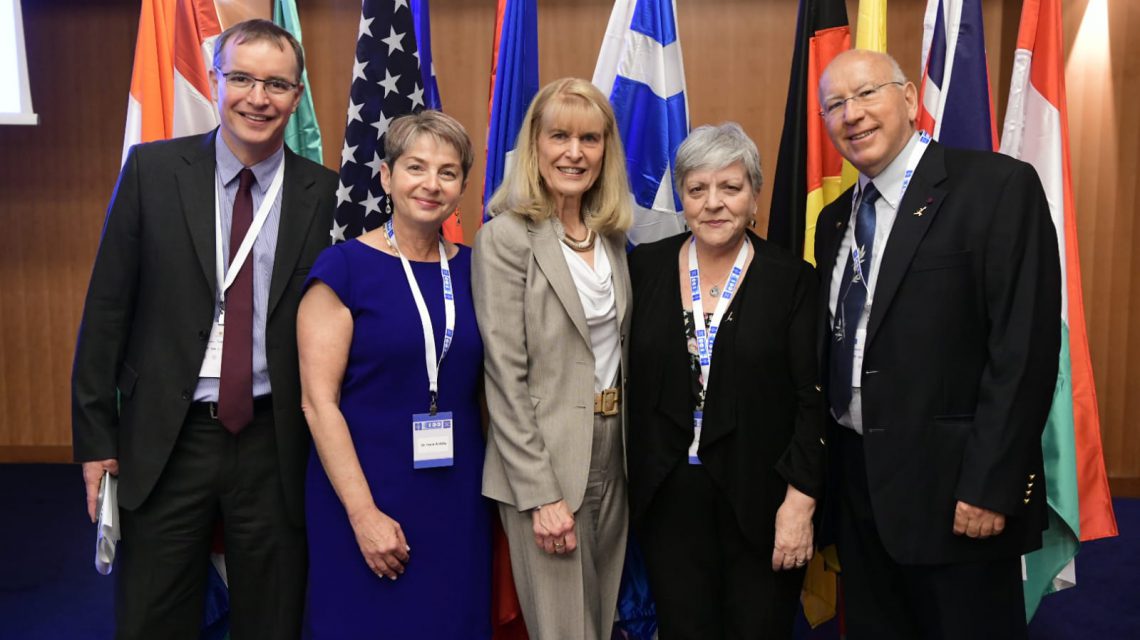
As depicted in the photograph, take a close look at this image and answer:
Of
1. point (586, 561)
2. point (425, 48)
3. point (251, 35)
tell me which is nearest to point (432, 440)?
point (586, 561)

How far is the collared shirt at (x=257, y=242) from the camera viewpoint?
6.52 feet

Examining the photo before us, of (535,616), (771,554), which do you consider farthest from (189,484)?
(771,554)

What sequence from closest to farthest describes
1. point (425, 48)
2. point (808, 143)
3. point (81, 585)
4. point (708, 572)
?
point (708, 572) < point (808, 143) < point (425, 48) < point (81, 585)

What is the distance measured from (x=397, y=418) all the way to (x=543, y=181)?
0.72 meters

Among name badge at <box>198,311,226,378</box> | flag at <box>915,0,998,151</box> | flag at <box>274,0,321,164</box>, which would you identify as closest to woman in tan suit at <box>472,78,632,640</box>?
name badge at <box>198,311,226,378</box>

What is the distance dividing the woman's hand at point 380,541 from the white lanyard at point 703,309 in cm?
81

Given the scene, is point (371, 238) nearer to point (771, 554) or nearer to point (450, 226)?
point (450, 226)

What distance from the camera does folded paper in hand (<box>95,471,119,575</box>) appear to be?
1975mm

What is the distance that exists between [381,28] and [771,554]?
1.91 m

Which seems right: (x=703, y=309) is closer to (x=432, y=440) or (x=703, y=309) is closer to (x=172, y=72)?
(x=432, y=440)

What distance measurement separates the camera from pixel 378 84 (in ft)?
8.36

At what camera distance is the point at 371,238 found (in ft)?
6.61

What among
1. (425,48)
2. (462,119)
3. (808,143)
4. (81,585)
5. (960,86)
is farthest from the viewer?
(462,119)

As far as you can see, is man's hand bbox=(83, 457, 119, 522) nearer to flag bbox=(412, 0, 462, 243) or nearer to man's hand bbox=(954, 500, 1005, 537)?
flag bbox=(412, 0, 462, 243)
